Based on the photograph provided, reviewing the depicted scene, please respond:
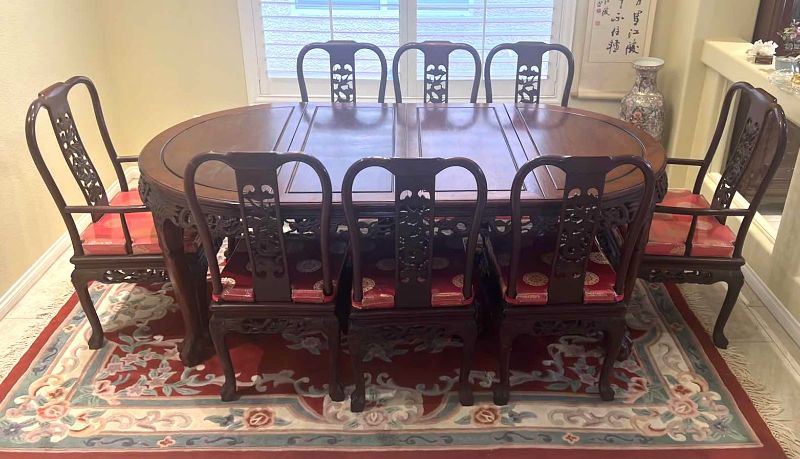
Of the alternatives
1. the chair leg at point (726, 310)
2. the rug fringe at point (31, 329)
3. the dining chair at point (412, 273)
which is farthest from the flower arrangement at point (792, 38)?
the rug fringe at point (31, 329)

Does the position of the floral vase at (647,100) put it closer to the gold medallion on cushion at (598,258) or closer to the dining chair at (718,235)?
the dining chair at (718,235)

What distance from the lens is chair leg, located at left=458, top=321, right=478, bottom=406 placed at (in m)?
2.12

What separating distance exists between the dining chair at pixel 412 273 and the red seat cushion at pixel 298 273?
0.35 ft

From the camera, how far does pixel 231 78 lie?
3797 millimetres

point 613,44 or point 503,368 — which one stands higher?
point 613,44

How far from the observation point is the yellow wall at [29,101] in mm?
2783

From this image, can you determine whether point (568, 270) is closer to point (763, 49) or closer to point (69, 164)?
point (763, 49)

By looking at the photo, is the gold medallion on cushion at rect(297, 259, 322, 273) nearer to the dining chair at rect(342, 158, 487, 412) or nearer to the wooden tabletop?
the dining chair at rect(342, 158, 487, 412)

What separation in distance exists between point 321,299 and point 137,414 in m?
0.78

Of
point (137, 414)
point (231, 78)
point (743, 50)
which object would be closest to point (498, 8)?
point (743, 50)

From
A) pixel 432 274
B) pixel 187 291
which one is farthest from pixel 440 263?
pixel 187 291

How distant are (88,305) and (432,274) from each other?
1352mm

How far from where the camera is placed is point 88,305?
2494 millimetres

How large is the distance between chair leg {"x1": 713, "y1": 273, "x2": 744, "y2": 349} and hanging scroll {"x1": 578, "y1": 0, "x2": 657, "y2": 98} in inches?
65.9
